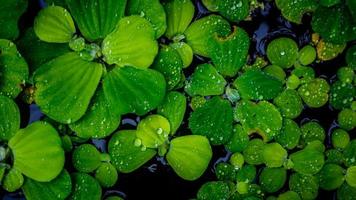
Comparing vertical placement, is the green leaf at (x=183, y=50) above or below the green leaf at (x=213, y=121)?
above

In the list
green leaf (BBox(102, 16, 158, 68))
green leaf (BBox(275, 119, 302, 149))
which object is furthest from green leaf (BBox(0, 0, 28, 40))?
green leaf (BBox(275, 119, 302, 149))

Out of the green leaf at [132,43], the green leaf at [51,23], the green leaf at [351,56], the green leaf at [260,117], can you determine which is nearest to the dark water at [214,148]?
the green leaf at [351,56]

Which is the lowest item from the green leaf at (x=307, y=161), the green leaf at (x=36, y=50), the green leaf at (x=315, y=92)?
the green leaf at (x=307, y=161)

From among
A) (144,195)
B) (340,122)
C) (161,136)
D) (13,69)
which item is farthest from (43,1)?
(340,122)

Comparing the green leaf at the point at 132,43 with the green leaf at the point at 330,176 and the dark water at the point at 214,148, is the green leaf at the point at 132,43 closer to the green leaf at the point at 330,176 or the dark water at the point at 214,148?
the dark water at the point at 214,148

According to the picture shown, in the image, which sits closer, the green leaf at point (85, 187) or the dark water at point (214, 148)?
the green leaf at point (85, 187)

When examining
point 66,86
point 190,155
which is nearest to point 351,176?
point 190,155

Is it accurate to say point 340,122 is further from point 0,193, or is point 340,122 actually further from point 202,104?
point 0,193

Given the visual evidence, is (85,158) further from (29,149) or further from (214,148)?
(214,148)
